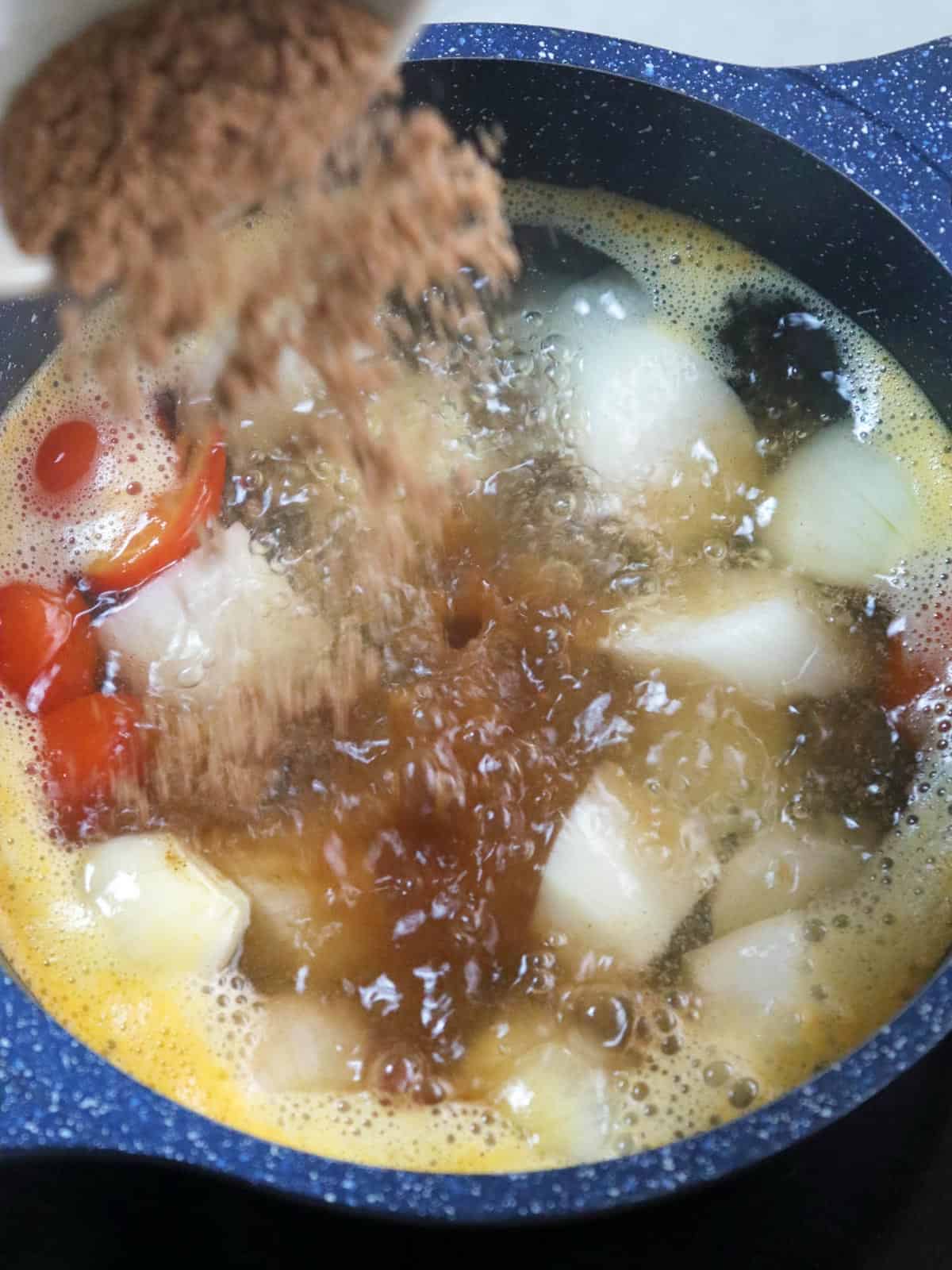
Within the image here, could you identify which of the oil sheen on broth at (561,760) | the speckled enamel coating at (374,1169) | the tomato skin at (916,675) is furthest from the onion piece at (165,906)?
the tomato skin at (916,675)

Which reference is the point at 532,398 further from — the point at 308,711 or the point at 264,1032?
the point at 264,1032

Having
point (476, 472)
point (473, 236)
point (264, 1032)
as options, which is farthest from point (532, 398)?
point (264, 1032)

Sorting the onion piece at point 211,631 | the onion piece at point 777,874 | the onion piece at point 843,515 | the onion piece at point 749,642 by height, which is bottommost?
the onion piece at point 211,631

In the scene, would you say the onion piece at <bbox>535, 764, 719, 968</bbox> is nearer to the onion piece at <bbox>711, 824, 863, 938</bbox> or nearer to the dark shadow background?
the onion piece at <bbox>711, 824, 863, 938</bbox>

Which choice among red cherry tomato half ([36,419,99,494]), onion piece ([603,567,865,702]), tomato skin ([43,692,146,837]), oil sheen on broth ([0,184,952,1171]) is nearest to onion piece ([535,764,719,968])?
oil sheen on broth ([0,184,952,1171])

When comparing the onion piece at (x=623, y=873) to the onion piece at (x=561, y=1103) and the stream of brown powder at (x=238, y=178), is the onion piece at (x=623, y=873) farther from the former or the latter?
the stream of brown powder at (x=238, y=178)

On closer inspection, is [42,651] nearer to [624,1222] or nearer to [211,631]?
[211,631]

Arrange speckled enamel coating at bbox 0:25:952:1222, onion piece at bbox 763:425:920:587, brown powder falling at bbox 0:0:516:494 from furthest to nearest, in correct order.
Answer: onion piece at bbox 763:425:920:587 → brown powder falling at bbox 0:0:516:494 → speckled enamel coating at bbox 0:25:952:1222
